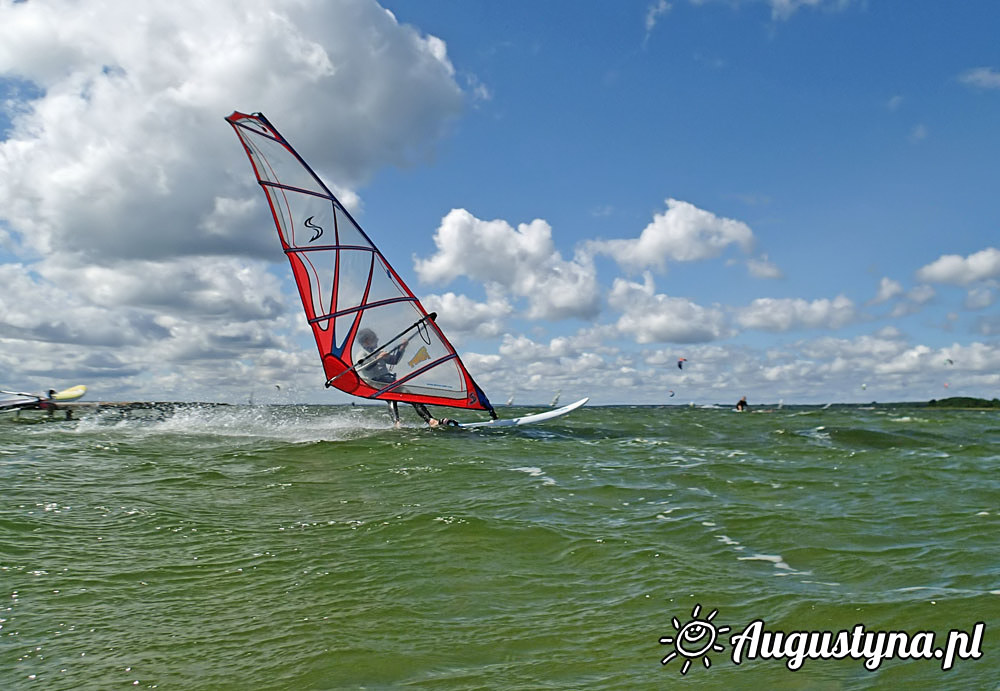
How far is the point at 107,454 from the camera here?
1191cm

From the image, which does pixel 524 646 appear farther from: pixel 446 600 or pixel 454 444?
pixel 454 444

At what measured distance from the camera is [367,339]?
1688cm

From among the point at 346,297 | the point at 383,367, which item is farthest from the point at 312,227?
the point at 383,367

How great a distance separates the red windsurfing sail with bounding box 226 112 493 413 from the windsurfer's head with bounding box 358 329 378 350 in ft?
0.08

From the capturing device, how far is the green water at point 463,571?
381 centimetres

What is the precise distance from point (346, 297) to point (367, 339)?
1.16 meters

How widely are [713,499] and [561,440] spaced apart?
8.65 meters

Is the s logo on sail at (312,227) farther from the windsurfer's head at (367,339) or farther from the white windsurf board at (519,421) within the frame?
the white windsurf board at (519,421)

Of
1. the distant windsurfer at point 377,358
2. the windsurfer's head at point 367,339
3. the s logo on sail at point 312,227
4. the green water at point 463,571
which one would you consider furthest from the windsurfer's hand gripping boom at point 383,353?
the green water at point 463,571

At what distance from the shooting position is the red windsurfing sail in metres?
16.3

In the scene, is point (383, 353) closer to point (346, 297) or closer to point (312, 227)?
point (346, 297)

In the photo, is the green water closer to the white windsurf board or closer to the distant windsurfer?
the distant windsurfer

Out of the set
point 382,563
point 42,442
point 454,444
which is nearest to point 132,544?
point 382,563

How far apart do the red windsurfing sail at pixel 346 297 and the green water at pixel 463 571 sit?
225 inches
